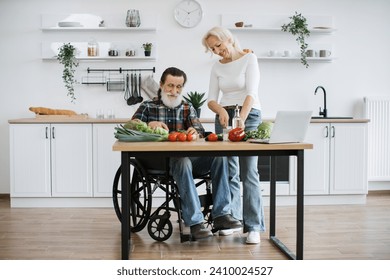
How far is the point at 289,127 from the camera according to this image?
2.87 m

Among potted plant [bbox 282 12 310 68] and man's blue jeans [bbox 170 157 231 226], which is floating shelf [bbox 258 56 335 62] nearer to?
potted plant [bbox 282 12 310 68]

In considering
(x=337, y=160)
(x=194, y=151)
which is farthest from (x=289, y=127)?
(x=337, y=160)

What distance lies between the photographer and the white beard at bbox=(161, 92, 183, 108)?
3.56m

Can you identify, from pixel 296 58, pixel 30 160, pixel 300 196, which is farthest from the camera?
pixel 296 58

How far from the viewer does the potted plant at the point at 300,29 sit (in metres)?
5.34

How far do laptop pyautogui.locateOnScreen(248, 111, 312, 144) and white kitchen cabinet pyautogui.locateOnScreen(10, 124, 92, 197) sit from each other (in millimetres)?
2365

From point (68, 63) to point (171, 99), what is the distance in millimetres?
2053

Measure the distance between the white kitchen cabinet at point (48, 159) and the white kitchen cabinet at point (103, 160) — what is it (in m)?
0.08

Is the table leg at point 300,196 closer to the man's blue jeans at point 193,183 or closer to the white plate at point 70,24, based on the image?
the man's blue jeans at point 193,183

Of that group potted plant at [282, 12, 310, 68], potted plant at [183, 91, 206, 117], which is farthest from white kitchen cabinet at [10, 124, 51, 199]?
potted plant at [282, 12, 310, 68]

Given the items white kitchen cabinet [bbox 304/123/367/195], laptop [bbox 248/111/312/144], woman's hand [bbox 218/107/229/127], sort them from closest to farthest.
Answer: laptop [bbox 248/111/312/144] → woman's hand [bbox 218/107/229/127] → white kitchen cabinet [bbox 304/123/367/195]

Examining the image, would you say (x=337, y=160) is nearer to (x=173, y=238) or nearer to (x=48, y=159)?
(x=173, y=238)
